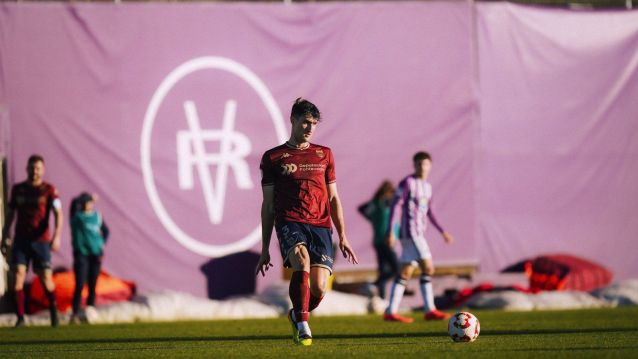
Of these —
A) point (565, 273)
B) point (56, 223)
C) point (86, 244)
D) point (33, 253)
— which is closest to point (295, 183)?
point (56, 223)

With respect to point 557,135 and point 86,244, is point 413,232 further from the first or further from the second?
point 557,135

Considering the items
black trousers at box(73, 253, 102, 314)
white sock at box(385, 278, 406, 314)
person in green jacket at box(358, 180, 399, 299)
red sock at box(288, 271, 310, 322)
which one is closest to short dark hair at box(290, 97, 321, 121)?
red sock at box(288, 271, 310, 322)

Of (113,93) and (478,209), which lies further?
(478,209)

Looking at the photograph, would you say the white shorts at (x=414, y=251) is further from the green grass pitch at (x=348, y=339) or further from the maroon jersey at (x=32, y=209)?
the maroon jersey at (x=32, y=209)

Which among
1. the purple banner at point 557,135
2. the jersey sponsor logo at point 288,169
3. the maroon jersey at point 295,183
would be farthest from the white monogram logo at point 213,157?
the jersey sponsor logo at point 288,169

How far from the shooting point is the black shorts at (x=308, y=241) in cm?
1030

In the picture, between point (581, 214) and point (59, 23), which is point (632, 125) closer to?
point (581, 214)

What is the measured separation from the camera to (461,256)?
20281mm

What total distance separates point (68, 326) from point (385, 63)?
7331 millimetres

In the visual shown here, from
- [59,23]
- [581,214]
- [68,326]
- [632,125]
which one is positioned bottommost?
[68,326]

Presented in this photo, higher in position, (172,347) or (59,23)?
(59,23)

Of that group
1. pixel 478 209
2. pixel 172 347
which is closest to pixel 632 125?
pixel 478 209

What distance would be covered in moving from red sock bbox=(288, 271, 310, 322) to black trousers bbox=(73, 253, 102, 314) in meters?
6.77

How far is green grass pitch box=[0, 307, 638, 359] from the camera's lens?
9.77 m
